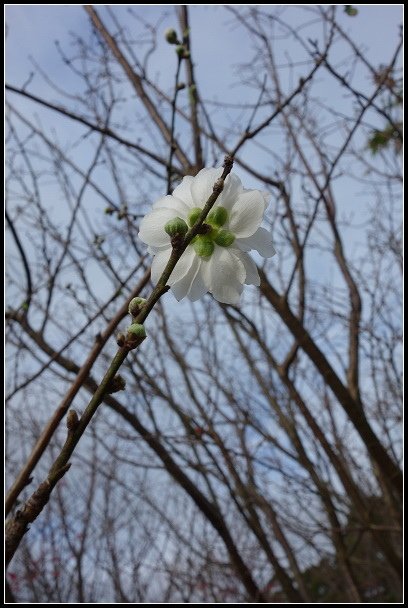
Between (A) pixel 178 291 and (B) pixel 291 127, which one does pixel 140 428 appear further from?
(B) pixel 291 127

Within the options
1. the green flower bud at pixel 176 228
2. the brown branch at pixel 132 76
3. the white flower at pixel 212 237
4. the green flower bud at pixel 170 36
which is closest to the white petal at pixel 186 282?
the white flower at pixel 212 237

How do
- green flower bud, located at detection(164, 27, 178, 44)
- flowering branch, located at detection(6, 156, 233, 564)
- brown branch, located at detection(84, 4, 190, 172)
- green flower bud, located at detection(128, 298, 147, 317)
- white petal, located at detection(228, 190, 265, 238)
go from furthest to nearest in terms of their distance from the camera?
brown branch, located at detection(84, 4, 190, 172) → green flower bud, located at detection(164, 27, 178, 44) → white petal, located at detection(228, 190, 265, 238) → green flower bud, located at detection(128, 298, 147, 317) → flowering branch, located at detection(6, 156, 233, 564)

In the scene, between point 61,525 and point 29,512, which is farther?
point 61,525

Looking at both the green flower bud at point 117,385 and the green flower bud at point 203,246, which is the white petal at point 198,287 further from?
the green flower bud at point 117,385

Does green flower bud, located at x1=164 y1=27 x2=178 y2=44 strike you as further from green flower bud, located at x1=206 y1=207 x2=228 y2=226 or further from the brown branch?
green flower bud, located at x1=206 y1=207 x2=228 y2=226

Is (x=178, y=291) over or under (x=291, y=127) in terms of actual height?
under

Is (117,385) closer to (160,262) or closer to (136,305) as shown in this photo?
(136,305)

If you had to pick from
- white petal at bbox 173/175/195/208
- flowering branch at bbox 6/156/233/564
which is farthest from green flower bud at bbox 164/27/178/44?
flowering branch at bbox 6/156/233/564

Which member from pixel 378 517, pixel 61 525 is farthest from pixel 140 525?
pixel 378 517
